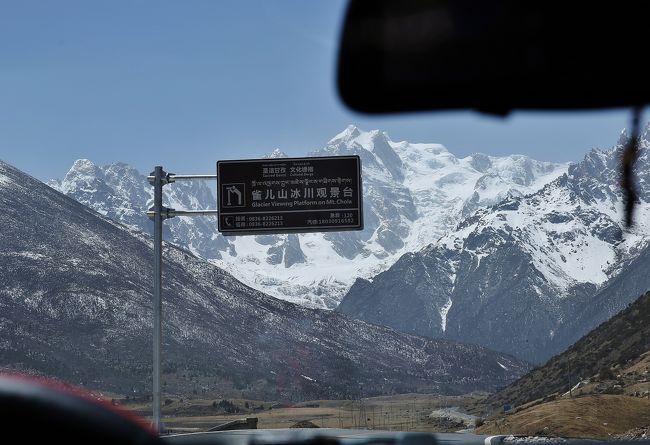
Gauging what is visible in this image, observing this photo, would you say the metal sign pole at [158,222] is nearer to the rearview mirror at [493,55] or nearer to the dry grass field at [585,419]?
the dry grass field at [585,419]

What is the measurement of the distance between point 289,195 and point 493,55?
24.5m

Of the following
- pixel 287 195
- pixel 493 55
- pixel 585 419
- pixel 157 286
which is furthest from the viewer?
pixel 585 419

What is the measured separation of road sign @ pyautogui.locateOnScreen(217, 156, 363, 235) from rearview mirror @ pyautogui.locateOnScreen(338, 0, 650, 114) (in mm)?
23334

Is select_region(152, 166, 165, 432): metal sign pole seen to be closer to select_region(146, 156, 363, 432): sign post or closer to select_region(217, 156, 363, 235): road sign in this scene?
select_region(146, 156, 363, 432): sign post

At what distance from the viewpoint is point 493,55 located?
432 centimetres

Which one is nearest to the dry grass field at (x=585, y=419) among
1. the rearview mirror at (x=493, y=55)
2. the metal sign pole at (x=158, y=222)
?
the metal sign pole at (x=158, y=222)

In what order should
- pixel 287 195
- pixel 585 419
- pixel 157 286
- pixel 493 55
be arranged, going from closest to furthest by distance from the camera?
pixel 493 55 < pixel 157 286 < pixel 287 195 < pixel 585 419

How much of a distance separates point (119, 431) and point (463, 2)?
6.51ft

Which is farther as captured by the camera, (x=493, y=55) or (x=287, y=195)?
(x=287, y=195)

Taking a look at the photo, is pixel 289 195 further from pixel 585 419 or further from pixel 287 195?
pixel 585 419

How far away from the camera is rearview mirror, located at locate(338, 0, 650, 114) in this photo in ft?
13.5

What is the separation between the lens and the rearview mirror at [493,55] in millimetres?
4102

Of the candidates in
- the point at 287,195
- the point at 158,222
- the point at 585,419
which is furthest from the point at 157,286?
the point at 585,419

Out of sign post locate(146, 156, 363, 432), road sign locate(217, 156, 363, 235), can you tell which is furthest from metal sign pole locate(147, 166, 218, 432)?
road sign locate(217, 156, 363, 235)
